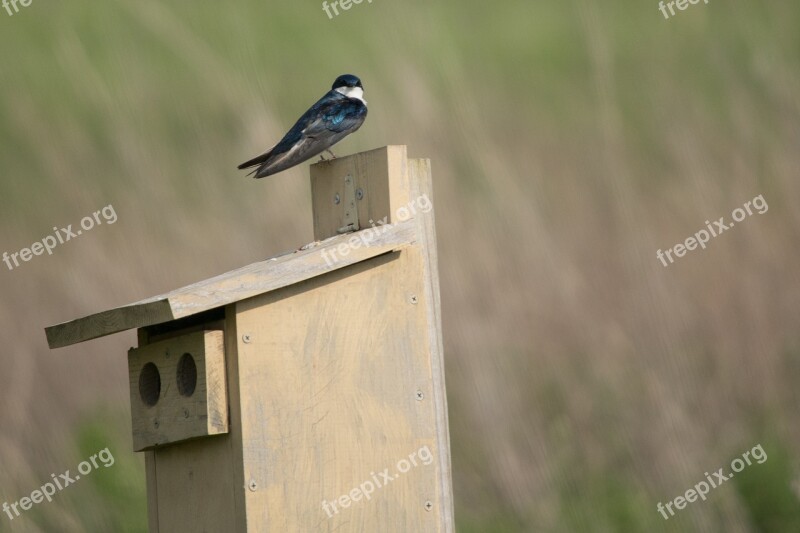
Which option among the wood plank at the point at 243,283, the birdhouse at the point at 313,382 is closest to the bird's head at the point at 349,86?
the birdhouse at the point at 313,382

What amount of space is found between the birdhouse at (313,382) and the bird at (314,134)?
0.95 ft

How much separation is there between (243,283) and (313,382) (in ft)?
0.87

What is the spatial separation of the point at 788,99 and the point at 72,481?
3.40 meters

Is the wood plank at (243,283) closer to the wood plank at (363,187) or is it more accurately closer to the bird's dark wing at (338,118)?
the wood plank at (363,187)

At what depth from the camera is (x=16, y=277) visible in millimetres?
4484

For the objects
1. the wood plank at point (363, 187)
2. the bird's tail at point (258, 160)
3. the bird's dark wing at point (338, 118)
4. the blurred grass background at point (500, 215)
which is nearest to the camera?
the wood plank at point (363, 187)

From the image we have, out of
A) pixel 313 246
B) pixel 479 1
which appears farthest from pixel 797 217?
pixel 313 246

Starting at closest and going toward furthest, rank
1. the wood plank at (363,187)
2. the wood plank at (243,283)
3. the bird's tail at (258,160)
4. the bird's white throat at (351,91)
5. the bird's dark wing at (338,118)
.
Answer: the wood plank at (243,283) < the wood plank at (363,187) < the bird's tail at (258,160) < the bird's dark wing at (338,118) < the bird's white throat at (351,91)

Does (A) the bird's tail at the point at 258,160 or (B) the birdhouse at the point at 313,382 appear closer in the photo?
(B) the birdhouse at the point at 313,382

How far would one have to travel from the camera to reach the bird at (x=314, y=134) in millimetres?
2939

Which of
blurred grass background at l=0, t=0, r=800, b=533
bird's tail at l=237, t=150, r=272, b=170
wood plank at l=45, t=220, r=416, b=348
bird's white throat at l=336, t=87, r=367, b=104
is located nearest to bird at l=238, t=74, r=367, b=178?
bird's tail at l=237, t=150, r=272, b=170

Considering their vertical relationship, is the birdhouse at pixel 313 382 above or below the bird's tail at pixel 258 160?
below

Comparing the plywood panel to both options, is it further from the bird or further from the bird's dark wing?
the bird's dark wing

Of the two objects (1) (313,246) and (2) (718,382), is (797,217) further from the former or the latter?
(1) (313,246)
